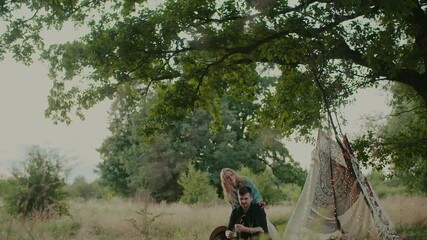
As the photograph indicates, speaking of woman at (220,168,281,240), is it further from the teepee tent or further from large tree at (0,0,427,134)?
large tree at (0,0,427,134)

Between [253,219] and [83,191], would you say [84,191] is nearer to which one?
[83,191]

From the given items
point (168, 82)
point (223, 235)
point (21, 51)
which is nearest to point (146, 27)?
point (21, 51)

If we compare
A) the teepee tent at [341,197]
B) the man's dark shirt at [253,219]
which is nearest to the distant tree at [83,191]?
the man's dark shirt at [253,219]

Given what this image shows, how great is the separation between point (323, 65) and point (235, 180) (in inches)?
125

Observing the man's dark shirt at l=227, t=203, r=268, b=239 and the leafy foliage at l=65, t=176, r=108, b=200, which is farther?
the leafy foliage at l=65, t=176, r=108, b=200

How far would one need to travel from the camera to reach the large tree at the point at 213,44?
8953 mm

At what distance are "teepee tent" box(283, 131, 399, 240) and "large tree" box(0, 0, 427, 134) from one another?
147cm

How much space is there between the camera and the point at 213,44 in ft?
32.3

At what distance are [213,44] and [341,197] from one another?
3.86 m

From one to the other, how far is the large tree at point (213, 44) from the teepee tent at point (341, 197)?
1469 mm

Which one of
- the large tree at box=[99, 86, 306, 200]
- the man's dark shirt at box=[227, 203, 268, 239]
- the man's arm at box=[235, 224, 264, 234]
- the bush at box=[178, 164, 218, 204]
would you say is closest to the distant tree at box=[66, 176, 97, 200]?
the man's arm at box=[235, 224, 264, 234]

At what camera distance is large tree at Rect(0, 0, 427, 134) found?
8953mm

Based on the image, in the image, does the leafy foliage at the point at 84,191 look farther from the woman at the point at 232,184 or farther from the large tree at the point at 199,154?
the large tree at the point at 199,154

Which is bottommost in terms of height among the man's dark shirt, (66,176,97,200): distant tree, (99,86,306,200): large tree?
the man's dark shirt
